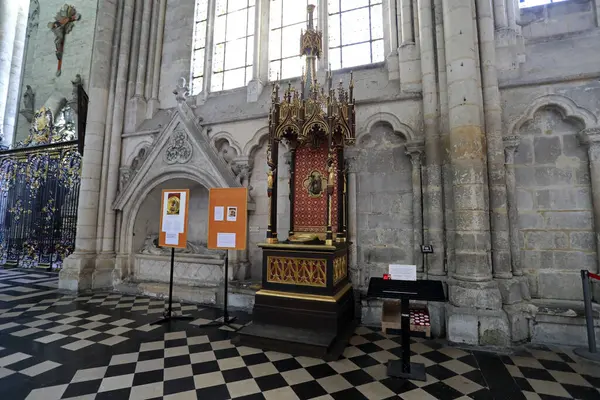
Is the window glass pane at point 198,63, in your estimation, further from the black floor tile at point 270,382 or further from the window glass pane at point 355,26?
the black floor tile at point 270,382

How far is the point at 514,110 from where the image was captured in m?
4.06

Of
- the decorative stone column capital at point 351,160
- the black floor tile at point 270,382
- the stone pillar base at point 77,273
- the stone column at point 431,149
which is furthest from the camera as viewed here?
the stone pillar base at point 77,273

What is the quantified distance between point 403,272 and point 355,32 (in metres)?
4.59

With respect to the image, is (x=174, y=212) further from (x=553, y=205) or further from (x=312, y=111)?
(x=553, y=205)

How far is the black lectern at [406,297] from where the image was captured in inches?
105

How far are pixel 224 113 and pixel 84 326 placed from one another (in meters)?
4.10

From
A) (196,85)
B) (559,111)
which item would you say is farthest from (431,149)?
(196,85)

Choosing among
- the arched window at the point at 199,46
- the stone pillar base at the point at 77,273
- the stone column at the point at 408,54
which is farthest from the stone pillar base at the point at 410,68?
the stone pillar base at the point at 77,273

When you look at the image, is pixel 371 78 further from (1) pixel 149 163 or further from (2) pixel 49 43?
(2) pixel 49 43

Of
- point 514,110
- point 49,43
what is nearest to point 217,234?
point 514,110

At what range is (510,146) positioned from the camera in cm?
401

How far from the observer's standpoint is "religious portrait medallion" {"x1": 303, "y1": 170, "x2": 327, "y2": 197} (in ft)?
15.3

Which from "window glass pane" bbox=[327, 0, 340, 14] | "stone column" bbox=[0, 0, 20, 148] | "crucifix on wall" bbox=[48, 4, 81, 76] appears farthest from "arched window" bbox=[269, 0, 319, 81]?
"stone column" bbox=[0, 0, 20, 148]

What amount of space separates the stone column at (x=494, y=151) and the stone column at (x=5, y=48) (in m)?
13.0
